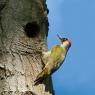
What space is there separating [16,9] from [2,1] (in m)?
0.13

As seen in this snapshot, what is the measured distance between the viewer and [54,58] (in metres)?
3.63

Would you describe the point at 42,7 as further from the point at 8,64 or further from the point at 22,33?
the point at 8,64

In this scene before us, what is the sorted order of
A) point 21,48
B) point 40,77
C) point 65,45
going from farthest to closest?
point 65,45 → point 21,48 → point 40,77

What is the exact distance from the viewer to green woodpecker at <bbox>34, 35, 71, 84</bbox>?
342 centimetres

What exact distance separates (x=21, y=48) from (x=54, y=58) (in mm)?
266

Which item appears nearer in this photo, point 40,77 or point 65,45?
point 40,77

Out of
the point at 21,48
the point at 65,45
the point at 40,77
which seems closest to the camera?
the point at 40,77

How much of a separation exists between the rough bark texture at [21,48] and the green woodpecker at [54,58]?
0.24 feet

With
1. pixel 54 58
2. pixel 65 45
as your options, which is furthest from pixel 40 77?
pixel 65 45

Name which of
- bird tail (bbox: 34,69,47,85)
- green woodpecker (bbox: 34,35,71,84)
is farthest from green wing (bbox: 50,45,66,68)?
bird tail (bbox: 34,69,47,85)

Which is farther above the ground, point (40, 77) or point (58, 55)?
point (58, 55)

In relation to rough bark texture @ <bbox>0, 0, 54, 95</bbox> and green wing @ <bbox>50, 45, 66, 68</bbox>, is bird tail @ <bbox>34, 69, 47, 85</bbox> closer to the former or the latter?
rough bark texture @ <bbox>0, 0, 54, 95</bbox>

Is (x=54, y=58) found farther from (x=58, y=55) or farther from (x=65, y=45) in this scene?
(x=65, y=45)

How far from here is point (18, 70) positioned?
3.45 metres
